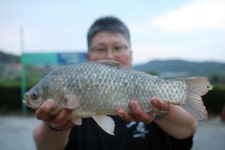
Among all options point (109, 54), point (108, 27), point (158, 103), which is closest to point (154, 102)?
point (158, 103)

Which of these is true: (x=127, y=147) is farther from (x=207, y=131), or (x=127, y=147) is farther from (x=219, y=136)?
(x=207, y=131)

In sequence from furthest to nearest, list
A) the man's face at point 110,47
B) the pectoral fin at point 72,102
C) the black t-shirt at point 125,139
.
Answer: the man's face at point 110,47
the black t-shirt at point 125,139
the pectoral fin at point 72,102

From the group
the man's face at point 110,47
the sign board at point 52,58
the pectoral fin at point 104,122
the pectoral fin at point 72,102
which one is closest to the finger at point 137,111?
the pectoral fin at point 104,122

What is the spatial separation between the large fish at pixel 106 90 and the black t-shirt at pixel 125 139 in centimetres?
45

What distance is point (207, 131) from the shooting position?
382 inches

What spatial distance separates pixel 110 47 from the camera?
259cm

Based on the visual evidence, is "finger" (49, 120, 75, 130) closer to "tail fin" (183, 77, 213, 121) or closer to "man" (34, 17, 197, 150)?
"man" (34, 17, 197, 150)

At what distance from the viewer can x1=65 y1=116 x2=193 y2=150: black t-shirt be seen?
97.2 inches

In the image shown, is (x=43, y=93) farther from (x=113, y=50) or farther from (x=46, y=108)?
(x=113, y=50)

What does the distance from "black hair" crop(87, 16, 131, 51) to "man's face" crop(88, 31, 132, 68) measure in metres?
0.04

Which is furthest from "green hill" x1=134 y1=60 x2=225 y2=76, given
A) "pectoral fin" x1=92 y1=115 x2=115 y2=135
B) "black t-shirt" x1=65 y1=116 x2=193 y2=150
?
"pectoral fin" x1=92 y1=115 x2=115 y2=135

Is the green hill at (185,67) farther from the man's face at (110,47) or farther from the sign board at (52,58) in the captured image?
the man's face at (110,47)

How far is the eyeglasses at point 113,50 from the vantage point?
2.59 m

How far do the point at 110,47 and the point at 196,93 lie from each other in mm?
784
